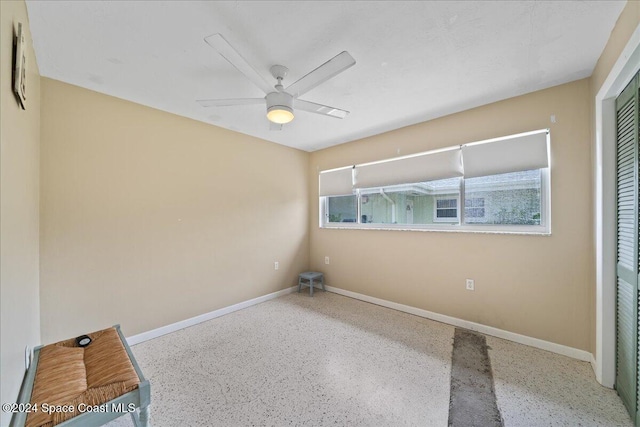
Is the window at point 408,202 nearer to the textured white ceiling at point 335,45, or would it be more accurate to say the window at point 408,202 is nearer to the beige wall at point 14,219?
the textured white ceiling at point 335,45

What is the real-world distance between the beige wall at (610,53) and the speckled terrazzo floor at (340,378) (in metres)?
0.67

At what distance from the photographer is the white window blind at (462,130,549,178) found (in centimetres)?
233

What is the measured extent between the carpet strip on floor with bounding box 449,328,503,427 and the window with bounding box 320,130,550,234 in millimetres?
1212

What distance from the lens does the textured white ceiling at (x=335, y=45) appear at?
1.42 metres

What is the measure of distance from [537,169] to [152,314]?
13.6 ft

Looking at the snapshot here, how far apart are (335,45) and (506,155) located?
204cm

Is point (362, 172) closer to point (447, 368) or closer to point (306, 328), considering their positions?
point (306, 328)

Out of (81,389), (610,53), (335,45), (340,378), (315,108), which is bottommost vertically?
(340,378)

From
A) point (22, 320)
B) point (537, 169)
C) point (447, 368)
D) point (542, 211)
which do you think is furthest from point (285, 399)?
point (537, 169)

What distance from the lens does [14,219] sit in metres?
1.18

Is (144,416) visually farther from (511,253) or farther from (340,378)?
(511,253)

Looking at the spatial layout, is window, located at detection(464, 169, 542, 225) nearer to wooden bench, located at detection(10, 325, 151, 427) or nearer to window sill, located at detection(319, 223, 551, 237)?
window sill, located at detection(319, 223, 551, 237)

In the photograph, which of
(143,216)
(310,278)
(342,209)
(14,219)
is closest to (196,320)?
(143,216)

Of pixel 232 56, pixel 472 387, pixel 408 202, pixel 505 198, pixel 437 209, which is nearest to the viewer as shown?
pixel 232 56
